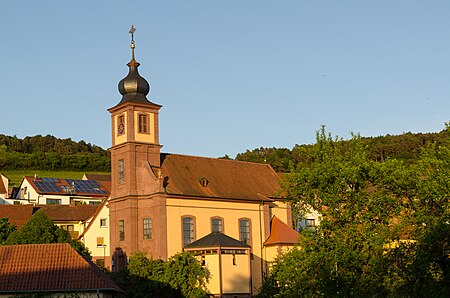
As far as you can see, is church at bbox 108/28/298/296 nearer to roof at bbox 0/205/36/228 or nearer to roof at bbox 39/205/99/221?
roof at bbox 0/205/36/228

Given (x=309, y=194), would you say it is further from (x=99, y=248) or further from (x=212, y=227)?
(x=99, y=248)

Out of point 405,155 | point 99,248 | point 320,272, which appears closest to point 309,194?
point 320,272

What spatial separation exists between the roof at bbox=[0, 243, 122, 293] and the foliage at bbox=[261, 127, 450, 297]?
9.88m

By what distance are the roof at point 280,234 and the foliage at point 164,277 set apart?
27.2ft

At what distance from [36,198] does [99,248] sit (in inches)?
1306

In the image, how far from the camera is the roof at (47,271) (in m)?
36.1

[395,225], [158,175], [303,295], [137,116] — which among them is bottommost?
[303,295]

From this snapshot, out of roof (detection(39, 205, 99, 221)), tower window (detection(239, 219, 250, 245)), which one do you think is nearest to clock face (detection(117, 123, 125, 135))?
tower window (detection(239, 219, 250, 245))

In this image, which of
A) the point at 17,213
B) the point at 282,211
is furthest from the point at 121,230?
the point at 17,213

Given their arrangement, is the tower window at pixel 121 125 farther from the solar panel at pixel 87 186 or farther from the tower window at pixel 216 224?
the solar panel at pixel 87 186

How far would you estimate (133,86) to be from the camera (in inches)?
2136

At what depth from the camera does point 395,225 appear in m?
36.1

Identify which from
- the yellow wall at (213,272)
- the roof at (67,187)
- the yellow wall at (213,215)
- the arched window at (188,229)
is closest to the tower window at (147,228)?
the yellow wall at (213,215)

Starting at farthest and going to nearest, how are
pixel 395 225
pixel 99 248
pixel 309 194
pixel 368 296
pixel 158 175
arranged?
pixel 99 248, pixel 158 175, pixel 309 194, pixel 395 225, pixel 368 296
